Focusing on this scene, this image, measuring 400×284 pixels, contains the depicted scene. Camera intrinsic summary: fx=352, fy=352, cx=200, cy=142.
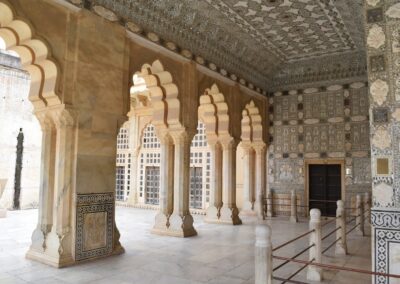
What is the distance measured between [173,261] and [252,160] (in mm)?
6202

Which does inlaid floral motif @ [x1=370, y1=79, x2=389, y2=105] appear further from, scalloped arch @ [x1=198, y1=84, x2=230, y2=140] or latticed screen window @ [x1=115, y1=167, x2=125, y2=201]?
latticed screen window @ [x1=115, y1=167, x2=125, y2=201]

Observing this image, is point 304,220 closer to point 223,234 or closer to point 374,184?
point 223,234

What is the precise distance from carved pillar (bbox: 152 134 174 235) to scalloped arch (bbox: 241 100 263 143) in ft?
12.1

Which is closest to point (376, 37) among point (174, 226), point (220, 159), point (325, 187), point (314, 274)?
point (314, 274)

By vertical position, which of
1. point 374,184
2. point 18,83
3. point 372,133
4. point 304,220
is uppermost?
point 18,83

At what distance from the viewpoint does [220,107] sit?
897cm

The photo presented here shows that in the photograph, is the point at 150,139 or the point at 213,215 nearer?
the point at 213,215

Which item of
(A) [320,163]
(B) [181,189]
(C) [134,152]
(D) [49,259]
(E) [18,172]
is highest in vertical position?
(C) [134,152]

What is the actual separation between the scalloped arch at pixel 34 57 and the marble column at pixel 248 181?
679 cm

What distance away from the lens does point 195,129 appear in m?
7.67

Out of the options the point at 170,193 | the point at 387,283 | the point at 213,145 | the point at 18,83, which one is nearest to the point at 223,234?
the point at 170,193

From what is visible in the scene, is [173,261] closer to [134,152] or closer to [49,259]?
[49,259]

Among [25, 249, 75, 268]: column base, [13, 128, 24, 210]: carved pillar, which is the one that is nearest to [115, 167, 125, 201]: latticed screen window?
[13, 128, 24, 210]: carved pillar

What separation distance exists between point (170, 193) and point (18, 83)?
7.22m
